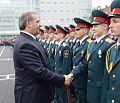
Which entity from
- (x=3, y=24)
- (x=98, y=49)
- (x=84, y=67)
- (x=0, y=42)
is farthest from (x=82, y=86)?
(x=3, y=24)

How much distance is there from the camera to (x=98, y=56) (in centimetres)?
356

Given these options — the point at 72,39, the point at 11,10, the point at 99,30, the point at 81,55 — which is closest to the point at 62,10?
the point at 11,10

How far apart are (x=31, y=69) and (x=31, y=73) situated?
64 mm

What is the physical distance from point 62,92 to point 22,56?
7.56ft

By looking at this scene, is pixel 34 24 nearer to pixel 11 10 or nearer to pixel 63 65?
pixel 63 65

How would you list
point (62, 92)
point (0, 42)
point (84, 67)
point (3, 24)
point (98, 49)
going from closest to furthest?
1. point (98, 49)
2. point (84, 67)
3. point (62, 92)
4. point (0, 42)
5. point (3, 24)

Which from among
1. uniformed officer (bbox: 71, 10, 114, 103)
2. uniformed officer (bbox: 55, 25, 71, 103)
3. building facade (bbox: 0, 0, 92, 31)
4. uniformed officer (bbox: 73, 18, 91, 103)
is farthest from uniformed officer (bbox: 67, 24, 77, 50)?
building facade (bbox: 0, 0, 92, 31)

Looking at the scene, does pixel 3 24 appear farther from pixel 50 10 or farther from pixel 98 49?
pixel 98 49

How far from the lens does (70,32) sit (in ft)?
21.5

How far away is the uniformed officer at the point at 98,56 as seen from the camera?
3.53m

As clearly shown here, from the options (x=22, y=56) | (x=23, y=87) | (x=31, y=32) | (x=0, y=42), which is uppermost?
(x=31, y=32)

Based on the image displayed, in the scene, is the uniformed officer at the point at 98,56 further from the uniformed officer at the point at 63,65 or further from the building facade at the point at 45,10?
the building facade at the point at 45,10

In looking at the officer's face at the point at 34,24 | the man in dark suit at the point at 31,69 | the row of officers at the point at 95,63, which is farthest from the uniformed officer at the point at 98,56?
the officer's face at the point at 34,24

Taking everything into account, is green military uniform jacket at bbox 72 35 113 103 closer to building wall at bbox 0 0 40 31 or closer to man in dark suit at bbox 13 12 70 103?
man in dark suit at bbox 13 12 70 103
